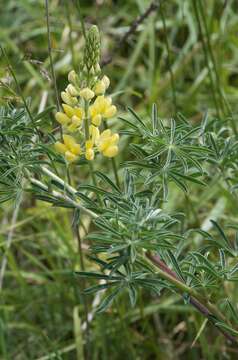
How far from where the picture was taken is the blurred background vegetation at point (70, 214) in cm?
177

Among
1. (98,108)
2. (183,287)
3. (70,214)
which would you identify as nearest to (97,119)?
(98,108)

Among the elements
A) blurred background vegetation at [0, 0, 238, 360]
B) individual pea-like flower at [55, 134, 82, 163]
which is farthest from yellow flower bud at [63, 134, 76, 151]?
blurred background vegetation at [0, 0, 238, 360]

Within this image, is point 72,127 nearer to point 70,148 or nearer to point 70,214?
point 70,148

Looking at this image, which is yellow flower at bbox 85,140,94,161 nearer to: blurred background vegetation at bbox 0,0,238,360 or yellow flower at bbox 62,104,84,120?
yellow flower at bbox 62,104,84,120

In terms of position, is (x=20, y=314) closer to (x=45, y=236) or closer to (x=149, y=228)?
(x=45, y=236)

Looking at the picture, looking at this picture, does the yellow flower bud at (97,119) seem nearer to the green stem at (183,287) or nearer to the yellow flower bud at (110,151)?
the yellow flower bud at (110,151)

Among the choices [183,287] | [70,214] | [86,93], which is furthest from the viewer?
[70,214]

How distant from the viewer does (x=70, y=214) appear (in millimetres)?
2270

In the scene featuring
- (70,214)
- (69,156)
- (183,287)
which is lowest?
(70,214)

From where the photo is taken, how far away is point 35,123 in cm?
120

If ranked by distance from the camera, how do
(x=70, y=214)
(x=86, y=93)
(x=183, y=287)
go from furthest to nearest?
(x=70, y=214), (x=183, y=287), (x=86, y=93)

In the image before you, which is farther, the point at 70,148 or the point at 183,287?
the point at 183,287

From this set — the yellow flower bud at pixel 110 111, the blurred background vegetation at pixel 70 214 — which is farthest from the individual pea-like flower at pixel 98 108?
the blurred background vegetation at pixel 70 214

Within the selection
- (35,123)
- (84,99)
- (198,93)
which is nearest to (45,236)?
(198,93)
